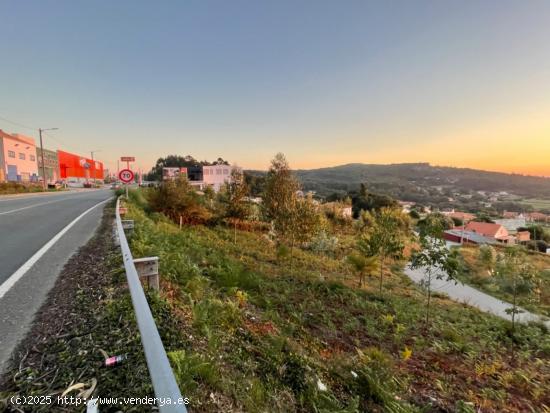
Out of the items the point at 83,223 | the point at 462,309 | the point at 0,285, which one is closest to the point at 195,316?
the point at 0,285

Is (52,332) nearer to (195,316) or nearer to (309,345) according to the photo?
(195,316)

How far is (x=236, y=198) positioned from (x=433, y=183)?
4858 inches

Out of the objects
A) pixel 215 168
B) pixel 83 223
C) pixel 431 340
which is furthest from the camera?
pixel 215 168

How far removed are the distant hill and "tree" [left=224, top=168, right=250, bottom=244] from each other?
46181 mm

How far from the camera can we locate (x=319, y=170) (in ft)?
472

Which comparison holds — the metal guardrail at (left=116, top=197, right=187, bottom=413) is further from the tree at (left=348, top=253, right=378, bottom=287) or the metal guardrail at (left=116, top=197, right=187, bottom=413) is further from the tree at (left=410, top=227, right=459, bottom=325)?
the tree at (left=348, top=253, right=378, bottom=287)

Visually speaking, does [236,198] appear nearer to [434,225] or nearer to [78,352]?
[434,225]

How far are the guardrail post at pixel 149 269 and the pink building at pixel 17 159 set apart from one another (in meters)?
53.0

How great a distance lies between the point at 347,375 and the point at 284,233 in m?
11.0

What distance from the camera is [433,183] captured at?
11512 centimetres

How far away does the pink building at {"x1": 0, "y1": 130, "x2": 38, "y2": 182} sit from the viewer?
42094 millimetres

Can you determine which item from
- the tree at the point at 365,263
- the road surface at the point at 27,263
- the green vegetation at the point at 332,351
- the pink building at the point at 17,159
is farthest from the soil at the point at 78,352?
the pink building at the point at 17,159

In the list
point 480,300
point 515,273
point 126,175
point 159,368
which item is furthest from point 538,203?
point 159,368

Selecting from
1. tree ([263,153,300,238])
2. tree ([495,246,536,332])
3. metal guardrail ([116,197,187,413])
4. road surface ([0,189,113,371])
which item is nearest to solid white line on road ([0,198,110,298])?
road surface ([0,189,113,371])
